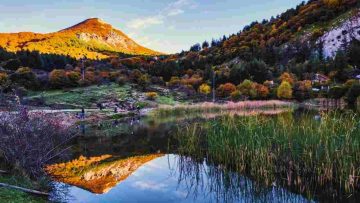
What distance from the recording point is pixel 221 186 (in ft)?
34.9

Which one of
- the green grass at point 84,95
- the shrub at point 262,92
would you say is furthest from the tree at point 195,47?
the green grass at point 84,95

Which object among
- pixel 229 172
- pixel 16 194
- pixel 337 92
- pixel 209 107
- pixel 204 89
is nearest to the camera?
pixel 16 194

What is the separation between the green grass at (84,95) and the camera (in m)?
44.2

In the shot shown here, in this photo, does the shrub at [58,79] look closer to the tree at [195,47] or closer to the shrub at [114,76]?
the shrub at [114,76]

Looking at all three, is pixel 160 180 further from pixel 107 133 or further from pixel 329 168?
pixel 107 133

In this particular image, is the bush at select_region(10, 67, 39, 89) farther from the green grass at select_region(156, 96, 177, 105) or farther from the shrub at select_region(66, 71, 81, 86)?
the green grass at select_region(156, 96, 177, 105)

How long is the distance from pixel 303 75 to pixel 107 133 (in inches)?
2273

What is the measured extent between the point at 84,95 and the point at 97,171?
121 feet

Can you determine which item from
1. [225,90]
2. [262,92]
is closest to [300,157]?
[262,92]

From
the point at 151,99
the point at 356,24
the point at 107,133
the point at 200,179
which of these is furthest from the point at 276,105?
the point at 356,24

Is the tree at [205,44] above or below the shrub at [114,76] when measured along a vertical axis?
above

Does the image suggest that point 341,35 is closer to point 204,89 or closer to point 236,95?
point 204,89

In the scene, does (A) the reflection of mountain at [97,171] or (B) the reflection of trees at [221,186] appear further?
(A) the reflection of mountain at [97,171]

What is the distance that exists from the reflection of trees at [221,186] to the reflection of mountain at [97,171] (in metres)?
2.20
